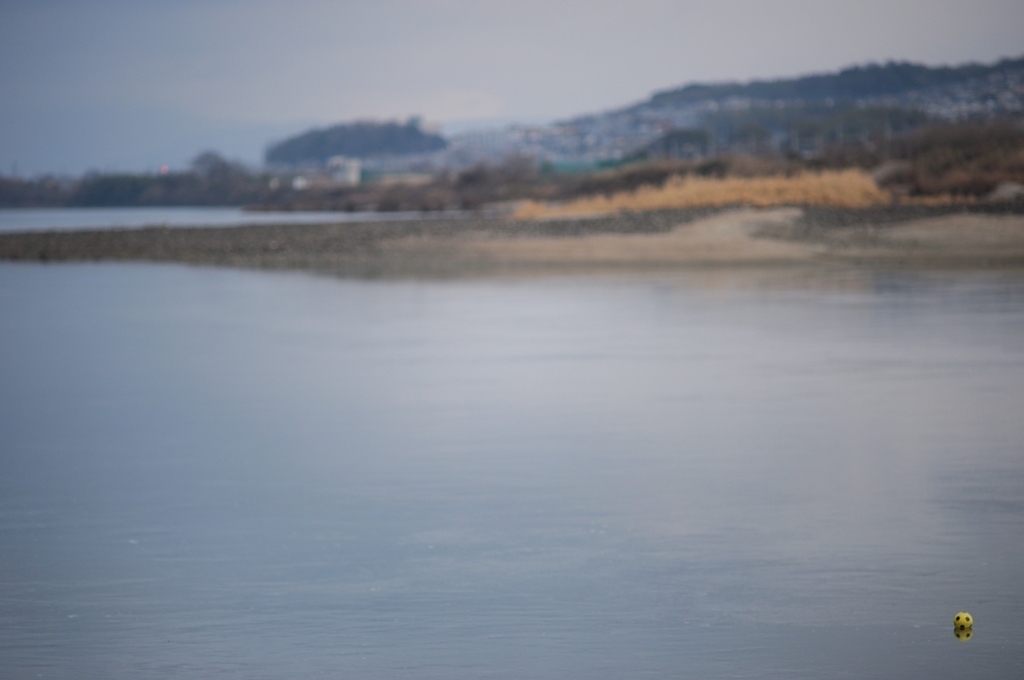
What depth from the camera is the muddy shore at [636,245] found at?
2527 cm

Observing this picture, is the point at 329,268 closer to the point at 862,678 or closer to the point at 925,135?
the point at 862,678

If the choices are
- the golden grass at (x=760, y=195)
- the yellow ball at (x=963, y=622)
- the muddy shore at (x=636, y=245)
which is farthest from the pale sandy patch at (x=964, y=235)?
the yellow ball at (x=963, y=622)

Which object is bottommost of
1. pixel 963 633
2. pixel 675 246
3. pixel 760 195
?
pixel 963 633

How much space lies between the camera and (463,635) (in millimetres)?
4273

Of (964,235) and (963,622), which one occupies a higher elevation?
(964,235)

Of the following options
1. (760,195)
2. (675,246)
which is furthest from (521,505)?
(760,195)

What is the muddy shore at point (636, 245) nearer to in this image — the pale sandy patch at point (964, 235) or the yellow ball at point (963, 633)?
the pale sandy patch at point (964, 235)

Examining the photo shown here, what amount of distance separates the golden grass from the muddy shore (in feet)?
6.48

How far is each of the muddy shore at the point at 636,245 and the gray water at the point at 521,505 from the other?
39.7 ft

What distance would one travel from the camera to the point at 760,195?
3509cm

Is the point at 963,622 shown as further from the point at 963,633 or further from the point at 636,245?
the point at 636,245

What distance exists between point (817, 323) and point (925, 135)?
38.5 metres

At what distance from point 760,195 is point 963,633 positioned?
31.8 m

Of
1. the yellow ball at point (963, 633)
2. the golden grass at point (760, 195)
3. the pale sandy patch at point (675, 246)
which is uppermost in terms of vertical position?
the golden grass at point (760, 195)
